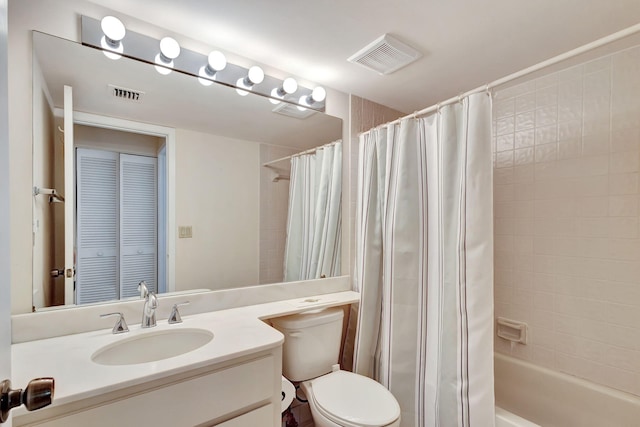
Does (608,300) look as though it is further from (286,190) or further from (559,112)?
(286,190)

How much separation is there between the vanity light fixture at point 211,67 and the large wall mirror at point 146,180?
32 millimetres

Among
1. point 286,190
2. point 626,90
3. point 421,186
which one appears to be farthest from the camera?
point 286,190

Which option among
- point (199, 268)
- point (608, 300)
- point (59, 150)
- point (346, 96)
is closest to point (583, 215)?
point (608, 300)

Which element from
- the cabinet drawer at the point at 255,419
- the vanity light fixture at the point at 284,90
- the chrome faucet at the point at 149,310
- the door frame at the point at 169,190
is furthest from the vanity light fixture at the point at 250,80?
the cabinet drawer at the point at 255,419

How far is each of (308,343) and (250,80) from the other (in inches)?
60.8

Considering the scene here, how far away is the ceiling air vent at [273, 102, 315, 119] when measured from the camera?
185 cm

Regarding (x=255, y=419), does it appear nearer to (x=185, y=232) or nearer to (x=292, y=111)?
(x=185, y=232)

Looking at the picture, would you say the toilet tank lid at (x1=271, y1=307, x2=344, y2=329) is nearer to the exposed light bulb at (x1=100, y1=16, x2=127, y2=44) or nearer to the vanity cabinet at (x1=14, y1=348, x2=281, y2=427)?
the vanity cabinet at (x1=14, y1=348, x2=281, y2=427)

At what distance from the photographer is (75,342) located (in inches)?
44.0

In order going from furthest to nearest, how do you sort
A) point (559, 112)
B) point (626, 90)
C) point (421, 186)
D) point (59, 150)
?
1. point (559, 112)
2. point (421, 186)
3. point (626, 90)
4. point (59, 150)

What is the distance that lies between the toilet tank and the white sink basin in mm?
487

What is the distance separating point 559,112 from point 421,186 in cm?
97

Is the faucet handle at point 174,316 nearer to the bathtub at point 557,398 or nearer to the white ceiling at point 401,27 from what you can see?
the white ceiling at point 401,27

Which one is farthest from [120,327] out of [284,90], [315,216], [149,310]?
[284,90]
